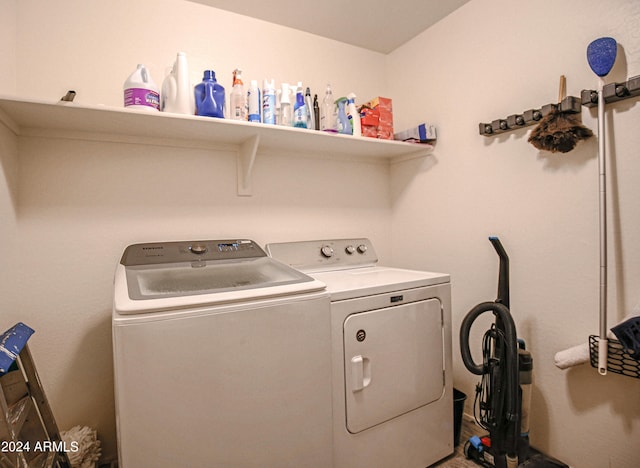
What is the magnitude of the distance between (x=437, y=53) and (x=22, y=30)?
2.37 m

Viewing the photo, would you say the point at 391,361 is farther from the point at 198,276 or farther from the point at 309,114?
the point at 309,114

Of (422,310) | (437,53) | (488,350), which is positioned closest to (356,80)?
(437,53)

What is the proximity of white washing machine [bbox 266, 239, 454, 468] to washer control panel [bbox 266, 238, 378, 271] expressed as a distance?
195 mm

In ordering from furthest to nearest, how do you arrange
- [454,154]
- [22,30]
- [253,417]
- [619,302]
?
[454,154] → [22,30] → [619,302] → [253,417]

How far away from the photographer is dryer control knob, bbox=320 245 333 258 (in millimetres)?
2055

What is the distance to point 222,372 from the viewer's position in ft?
3.61

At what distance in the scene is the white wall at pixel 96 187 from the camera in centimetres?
157

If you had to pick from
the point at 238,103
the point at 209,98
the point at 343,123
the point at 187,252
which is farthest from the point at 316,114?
the point at 187,252

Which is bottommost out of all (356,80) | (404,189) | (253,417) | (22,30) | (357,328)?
(253,417)

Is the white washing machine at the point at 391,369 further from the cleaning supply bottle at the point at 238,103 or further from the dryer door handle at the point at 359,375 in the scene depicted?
the cleaning supply bottle at the point at 238,103

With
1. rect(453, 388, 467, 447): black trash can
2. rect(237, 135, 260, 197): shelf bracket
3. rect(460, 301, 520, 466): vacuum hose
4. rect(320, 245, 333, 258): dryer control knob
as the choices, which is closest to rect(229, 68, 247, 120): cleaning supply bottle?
rect(237, 135, 260, 197): shelf bracket

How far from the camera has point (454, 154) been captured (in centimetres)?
216

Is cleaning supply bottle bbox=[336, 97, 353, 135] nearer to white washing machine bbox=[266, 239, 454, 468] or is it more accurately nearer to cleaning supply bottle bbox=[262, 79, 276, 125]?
cleaning supply bottle bbox=[262, 79, 276, 125]

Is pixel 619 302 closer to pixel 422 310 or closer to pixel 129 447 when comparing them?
pixel 422 310
